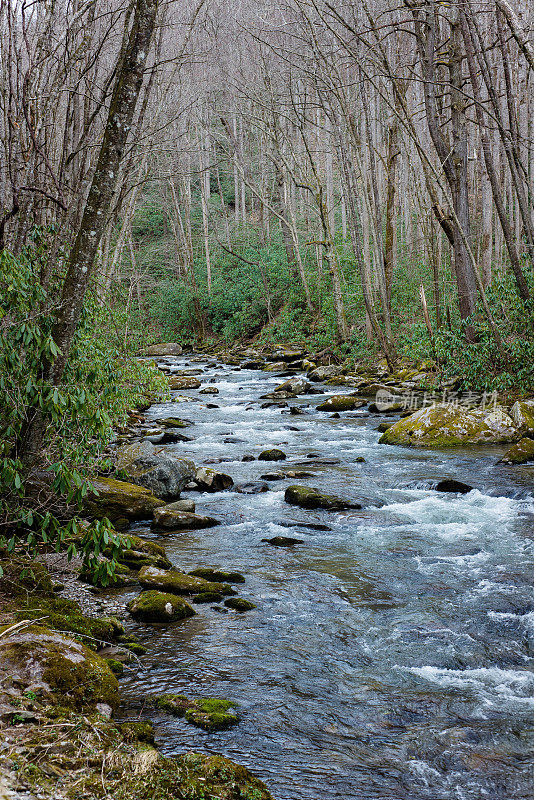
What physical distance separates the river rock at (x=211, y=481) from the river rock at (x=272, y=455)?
1564mm

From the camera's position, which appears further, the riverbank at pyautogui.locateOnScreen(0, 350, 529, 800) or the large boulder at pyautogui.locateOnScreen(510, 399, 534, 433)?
the large boulder at pyautogui.locateOnScreen(510, 399, 534, 433)

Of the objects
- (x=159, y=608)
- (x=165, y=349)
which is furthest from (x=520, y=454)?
(x=165, y=349)

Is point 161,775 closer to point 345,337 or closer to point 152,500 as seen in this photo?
point 152,500

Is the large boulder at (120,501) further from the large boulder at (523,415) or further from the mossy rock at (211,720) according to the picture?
the large boulder at (523,415)

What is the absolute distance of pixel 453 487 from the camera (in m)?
8.90

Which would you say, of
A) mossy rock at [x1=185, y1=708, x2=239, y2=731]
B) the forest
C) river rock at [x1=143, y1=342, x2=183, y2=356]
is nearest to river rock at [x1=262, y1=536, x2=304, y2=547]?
the forest

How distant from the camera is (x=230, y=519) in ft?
27.2

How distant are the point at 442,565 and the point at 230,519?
9.60ft

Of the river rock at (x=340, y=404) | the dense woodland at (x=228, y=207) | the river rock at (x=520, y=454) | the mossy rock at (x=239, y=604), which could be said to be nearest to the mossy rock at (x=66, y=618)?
the dense woodland at (x=228, y=207)

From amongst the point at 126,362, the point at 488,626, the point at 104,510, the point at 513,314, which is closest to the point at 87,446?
the point at 104,510

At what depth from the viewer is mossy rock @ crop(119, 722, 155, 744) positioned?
3270 millimetres

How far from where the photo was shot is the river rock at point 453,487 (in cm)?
885

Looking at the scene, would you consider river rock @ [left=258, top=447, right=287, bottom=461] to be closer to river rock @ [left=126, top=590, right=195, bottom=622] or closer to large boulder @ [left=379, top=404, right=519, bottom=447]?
large boulder @ [left=379, top=404, right=519, bottom=447]

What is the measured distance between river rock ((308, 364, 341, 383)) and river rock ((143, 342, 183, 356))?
1171cm
